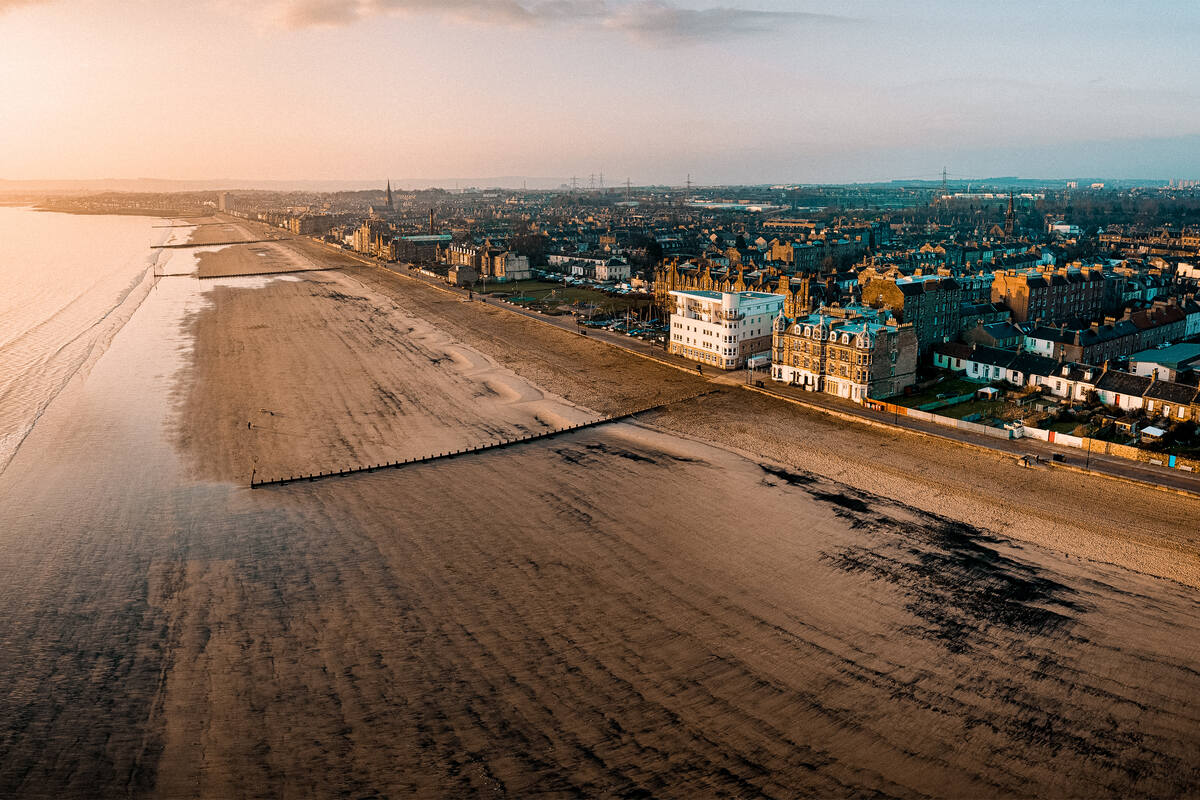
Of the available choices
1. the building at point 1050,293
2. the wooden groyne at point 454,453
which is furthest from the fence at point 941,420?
the building at point 1050,293

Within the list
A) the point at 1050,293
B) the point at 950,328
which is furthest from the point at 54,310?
the point at 1050,293

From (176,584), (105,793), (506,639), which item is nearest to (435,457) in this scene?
(176,584)

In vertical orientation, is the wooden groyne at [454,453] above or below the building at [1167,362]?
below

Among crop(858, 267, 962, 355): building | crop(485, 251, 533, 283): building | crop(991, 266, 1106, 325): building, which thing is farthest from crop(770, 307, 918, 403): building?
crop(485, 251, 533, 283): building

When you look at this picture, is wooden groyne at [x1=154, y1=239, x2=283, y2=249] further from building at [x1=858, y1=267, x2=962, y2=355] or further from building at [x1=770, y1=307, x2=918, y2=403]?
building at [x1=858, y1=267, x2=962, y2=355]

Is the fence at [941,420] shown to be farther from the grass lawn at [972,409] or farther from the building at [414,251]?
the building at [414,251]
